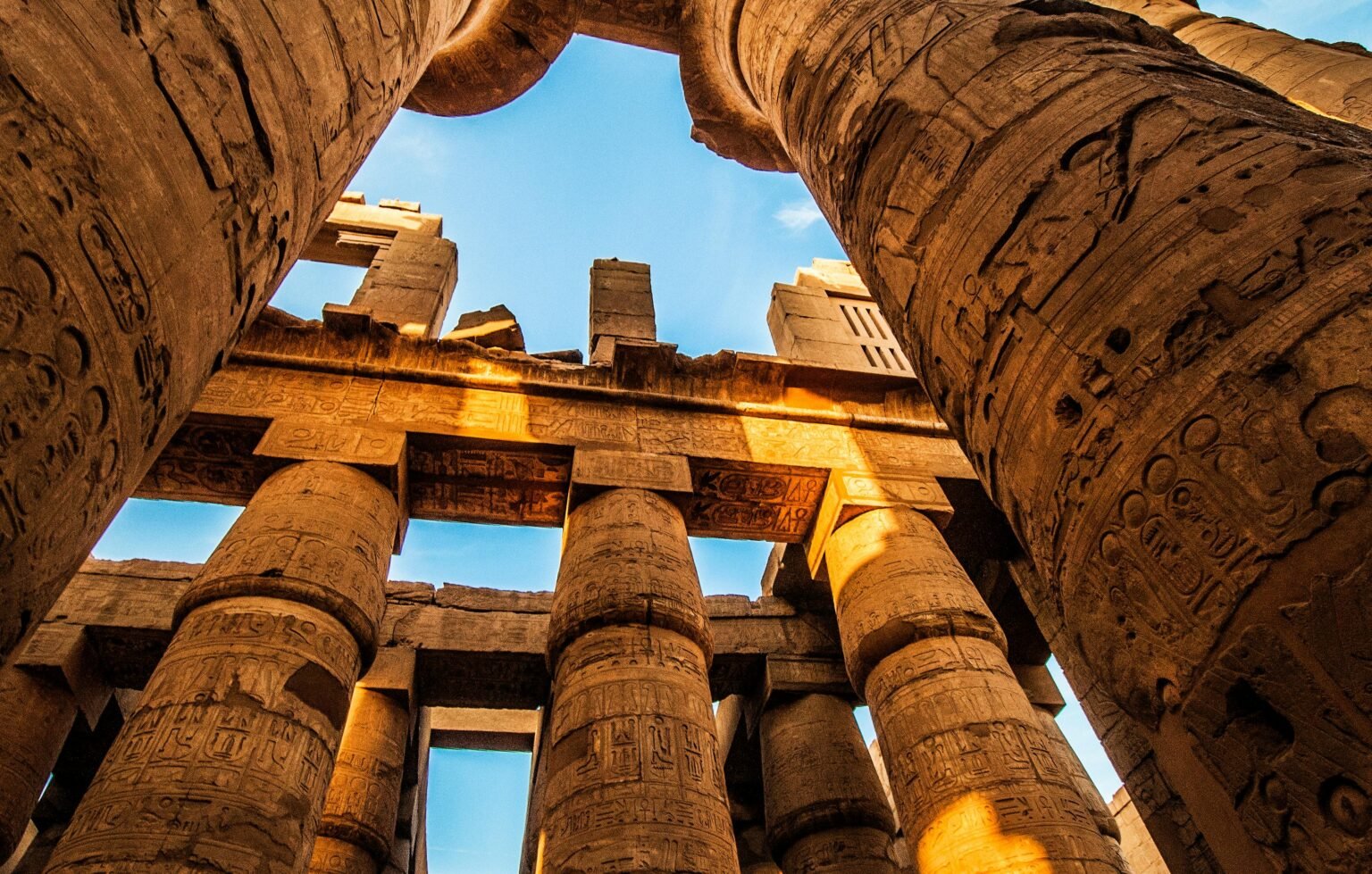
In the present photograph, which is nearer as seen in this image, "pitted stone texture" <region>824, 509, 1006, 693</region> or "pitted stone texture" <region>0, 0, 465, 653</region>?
"pitted stone texture" <region>0, 0, 465, 653</region>

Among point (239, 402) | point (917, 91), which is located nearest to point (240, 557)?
point (239, 402)

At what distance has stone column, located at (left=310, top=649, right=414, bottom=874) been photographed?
6039 mm

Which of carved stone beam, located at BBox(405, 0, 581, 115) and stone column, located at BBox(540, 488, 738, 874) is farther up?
carved stone beam, located at BBox(405, 0, 581, 115)

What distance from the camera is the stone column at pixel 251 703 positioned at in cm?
315

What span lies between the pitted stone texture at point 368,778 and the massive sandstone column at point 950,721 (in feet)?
13.0

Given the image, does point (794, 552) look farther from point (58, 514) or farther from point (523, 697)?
point (58, 514)

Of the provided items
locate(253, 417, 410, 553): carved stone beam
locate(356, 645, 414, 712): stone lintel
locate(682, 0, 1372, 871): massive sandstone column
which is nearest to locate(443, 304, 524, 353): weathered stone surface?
locate(253, 417, 410, 553): carved stone beam

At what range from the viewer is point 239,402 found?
588cm

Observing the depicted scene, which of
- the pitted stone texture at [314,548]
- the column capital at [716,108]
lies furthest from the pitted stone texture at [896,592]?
the column capital at [716,108]

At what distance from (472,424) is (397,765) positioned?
3.04 meters

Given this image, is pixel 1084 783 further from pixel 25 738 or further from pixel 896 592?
pixel 25 738

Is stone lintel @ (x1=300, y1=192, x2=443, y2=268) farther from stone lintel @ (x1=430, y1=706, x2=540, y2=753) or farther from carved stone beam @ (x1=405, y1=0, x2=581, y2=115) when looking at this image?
stone lintel @ (x1=430, y1=706, x2=540, y2=753)

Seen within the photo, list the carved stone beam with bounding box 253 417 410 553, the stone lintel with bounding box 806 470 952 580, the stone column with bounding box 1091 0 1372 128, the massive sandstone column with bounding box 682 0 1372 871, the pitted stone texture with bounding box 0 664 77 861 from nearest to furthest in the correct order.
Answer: the massive sandstone column with bounding box 682 0 1372 871 < the carved stone beam with bounding box 253 417 410 553 < the pitted stone texture with bounding box 0 664 77 861 < the stone lintel with bounding box 806 470 952 580 < the stone column with bounding box 1091 0 1372 128

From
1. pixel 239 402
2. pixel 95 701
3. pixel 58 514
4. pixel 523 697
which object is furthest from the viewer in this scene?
pixel 523 697
